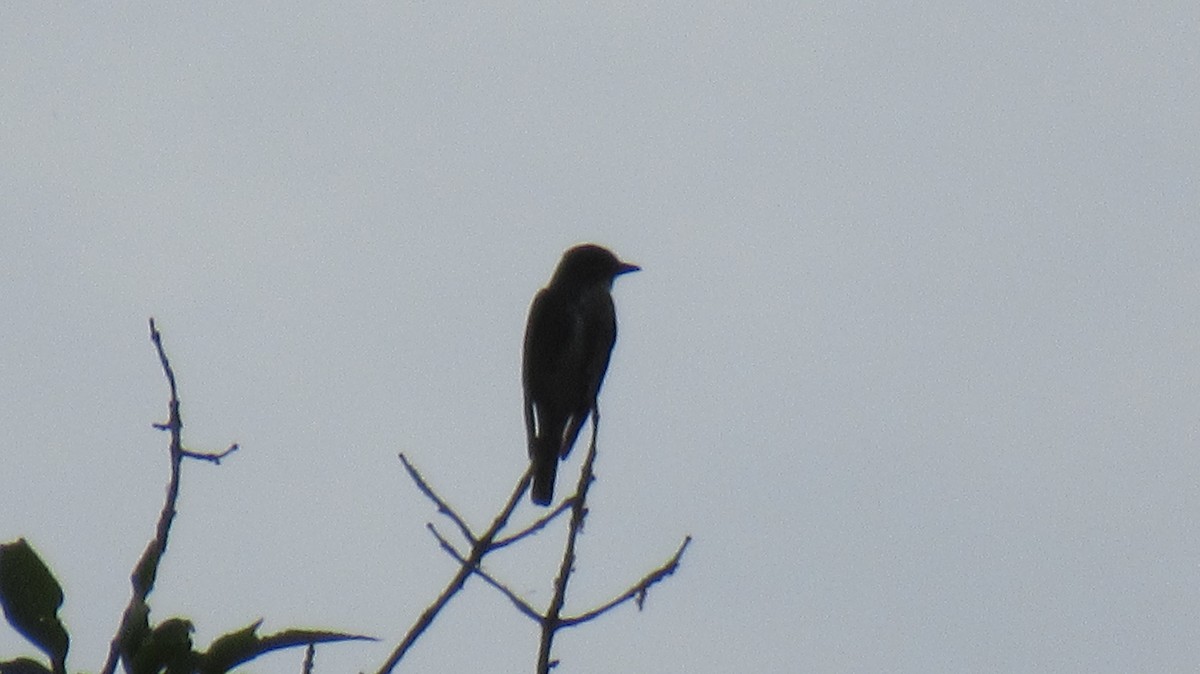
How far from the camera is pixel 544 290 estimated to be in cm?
927

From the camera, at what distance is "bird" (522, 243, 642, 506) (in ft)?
27.3

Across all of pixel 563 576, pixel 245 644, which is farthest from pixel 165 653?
pixel 563 576

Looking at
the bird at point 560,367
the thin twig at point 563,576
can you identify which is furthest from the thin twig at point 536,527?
the bird at point 560,367

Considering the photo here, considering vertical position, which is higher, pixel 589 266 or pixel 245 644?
pixel 589 266

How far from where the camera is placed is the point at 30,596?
2170 mm

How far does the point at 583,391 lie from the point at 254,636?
6105mm

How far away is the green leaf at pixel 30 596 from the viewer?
2.13 m

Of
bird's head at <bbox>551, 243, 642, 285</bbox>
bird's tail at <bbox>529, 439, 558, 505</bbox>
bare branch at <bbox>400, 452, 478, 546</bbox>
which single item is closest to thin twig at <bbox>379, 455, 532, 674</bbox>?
bare branch at <bbox>400, 452, 478, 546</bbox>

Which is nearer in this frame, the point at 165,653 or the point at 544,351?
the point at 165,653

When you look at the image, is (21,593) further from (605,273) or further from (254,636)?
(605,273)

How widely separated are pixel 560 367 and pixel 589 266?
1207mm

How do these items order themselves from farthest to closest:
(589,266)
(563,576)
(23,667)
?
(589,266) < (563,576) < (23,667)

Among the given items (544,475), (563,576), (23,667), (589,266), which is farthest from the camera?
(589,266)

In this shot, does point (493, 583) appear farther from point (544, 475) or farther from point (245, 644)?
point (544, 475)
